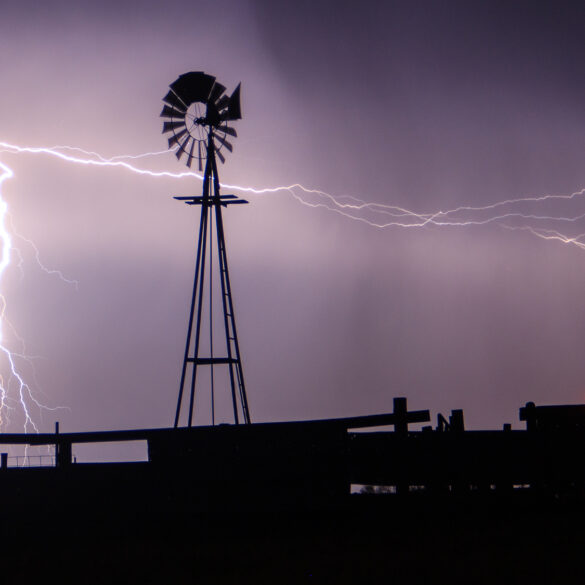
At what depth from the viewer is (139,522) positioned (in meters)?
11.9

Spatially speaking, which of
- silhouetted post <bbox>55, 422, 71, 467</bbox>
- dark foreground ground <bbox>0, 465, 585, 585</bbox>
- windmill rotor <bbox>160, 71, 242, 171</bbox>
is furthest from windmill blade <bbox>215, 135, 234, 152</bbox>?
dark foreground ground <bbox>0, 465, 585, 585</bbox>

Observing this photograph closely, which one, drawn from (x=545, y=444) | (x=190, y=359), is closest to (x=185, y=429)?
(x=545, y=444)

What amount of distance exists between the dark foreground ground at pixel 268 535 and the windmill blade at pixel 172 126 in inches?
467

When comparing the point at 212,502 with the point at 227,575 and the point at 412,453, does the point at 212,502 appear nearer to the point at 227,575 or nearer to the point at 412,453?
the point at 412,453

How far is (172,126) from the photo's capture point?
22.6m

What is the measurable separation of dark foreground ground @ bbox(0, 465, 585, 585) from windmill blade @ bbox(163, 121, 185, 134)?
1186cm

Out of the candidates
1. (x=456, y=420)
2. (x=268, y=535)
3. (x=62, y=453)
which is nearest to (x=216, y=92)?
(x=456, y=420)

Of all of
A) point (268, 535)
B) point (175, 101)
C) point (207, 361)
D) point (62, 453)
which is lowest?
point (268, 535)

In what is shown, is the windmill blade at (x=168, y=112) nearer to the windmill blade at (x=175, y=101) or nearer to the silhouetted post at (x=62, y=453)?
the windmill blade at (x=175, y=101)

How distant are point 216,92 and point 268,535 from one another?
14226 millimetres

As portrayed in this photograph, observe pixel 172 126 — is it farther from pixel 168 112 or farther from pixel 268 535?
pixel 268 535

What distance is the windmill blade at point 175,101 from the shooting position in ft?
73.9

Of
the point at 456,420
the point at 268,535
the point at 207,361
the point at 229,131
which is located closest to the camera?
the point at 268,535

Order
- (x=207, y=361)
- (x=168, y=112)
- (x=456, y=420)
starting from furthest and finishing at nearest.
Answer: (x=168, y=112) → (x=207, y=361) → (x=456, y=420)
